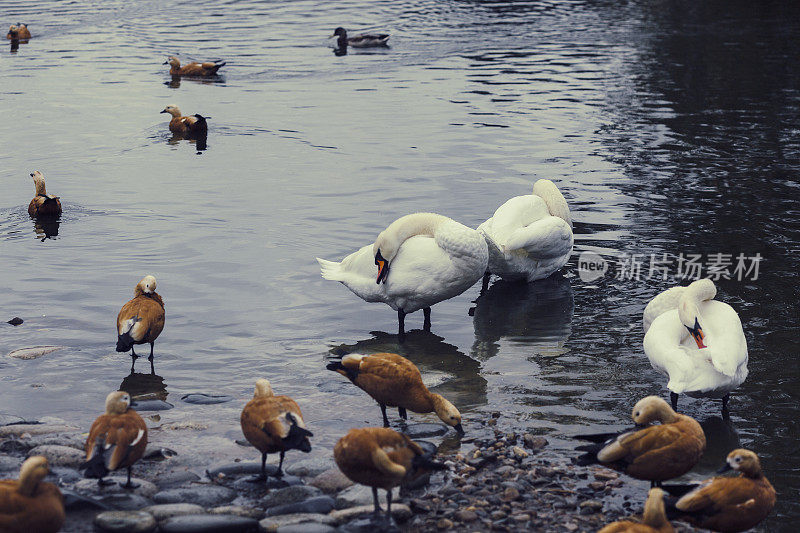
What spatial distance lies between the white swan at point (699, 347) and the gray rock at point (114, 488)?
4.76 metres

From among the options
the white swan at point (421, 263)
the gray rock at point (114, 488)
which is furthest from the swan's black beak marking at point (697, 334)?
the gray rock at point (114, 488)

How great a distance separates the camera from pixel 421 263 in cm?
1202

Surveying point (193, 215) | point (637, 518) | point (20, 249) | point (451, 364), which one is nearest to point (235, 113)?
point (193, 215)

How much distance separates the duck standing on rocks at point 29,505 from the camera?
6534 millimetres

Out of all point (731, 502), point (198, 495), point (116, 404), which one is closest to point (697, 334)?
point (731, 502)

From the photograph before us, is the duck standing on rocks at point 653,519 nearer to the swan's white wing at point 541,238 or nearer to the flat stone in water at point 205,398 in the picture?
the flat stone in water at point 205,398

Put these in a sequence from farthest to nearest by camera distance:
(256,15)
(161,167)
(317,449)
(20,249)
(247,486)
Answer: (256,15) < (161,167) < (20,249) < (317,449) < (247,486)

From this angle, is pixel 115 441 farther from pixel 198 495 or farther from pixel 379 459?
pixel 379 459

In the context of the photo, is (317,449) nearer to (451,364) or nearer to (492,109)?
(451,364)

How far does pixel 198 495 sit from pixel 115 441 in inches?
30.3

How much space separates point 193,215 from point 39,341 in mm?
5610

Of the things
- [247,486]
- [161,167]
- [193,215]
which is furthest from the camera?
[161,167]

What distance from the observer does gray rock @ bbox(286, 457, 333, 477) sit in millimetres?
8445

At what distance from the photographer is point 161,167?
816 inches
